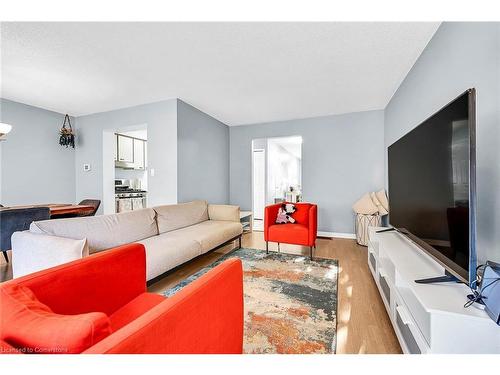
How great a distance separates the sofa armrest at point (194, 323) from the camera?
1.63 feet

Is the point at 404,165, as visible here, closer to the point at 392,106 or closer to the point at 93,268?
the point at 392,106

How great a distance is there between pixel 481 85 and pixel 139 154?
6.08 m

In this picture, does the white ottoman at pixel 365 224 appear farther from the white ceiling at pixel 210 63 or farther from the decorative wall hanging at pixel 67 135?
the decorative wall hanging at pixel 67 135

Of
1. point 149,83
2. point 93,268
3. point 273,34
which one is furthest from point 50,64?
point 93,268

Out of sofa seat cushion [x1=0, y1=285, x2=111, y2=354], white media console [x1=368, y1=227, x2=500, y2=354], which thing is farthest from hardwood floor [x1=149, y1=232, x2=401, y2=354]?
sofa seat cushion [x1=0, y1=285, x2=111, y2=354]

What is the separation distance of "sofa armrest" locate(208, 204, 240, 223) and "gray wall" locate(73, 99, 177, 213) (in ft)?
2.06

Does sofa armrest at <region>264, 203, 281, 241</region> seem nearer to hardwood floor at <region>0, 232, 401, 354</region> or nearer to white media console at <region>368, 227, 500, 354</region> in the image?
hardwood floor at <region>0, 232, 401, 354</region>

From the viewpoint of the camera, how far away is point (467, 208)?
928 millimetres

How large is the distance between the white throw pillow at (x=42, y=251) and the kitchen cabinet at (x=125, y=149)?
3.68 metres

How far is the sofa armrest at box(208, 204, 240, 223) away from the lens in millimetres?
3389

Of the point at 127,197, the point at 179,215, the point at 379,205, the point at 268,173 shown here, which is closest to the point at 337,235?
the point at 379,205

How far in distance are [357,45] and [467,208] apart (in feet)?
5.85

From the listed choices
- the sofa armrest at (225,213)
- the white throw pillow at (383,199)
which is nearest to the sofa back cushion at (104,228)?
the sofa armrest at (225,213)
